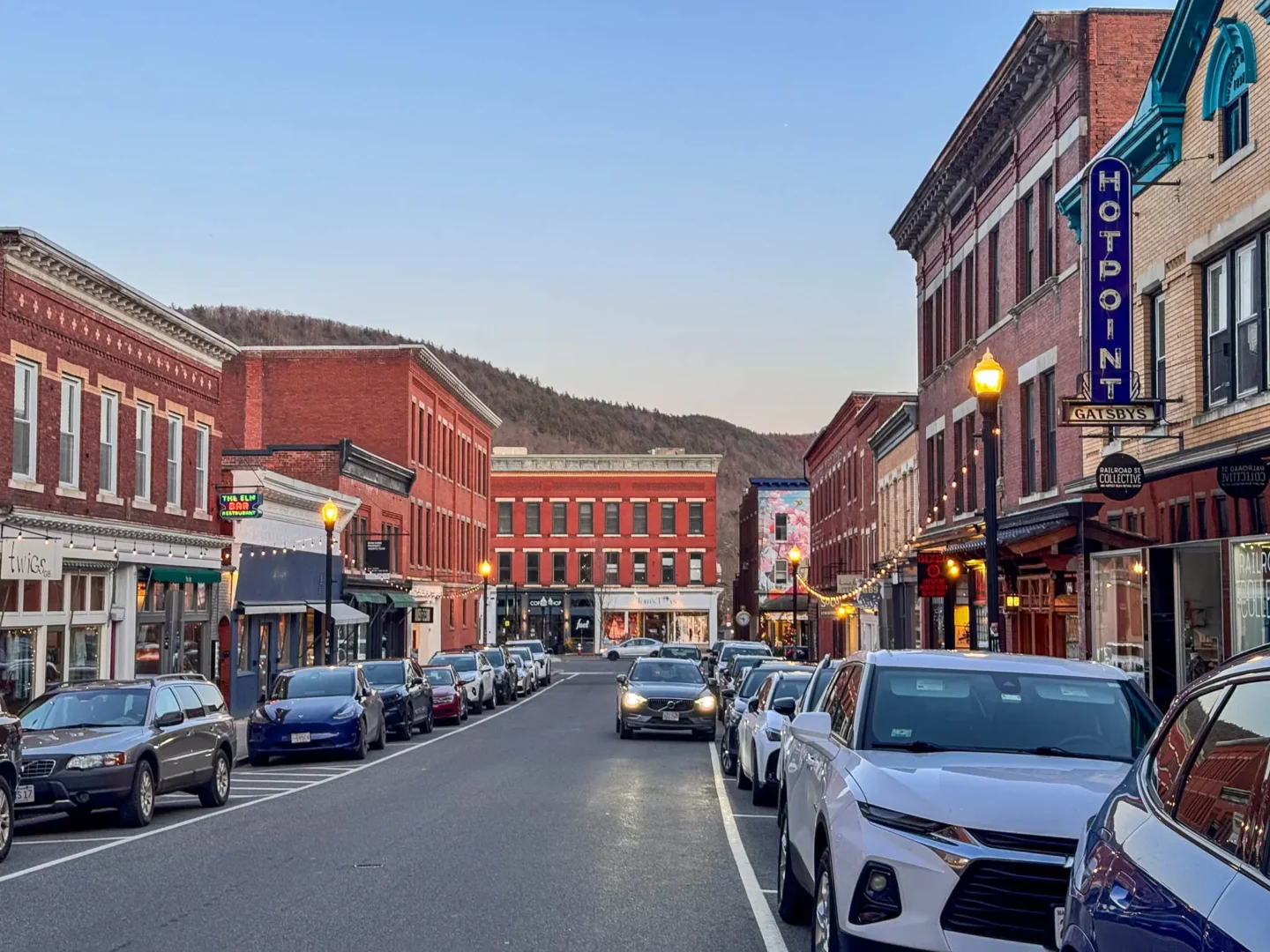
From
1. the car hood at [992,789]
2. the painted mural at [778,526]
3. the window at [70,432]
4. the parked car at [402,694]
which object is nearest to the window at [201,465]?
the window at [70,432]

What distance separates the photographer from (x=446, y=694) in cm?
3453

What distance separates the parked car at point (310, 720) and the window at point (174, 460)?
30.6 feet

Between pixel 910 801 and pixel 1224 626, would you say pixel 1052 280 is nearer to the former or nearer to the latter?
pixel 1224 626

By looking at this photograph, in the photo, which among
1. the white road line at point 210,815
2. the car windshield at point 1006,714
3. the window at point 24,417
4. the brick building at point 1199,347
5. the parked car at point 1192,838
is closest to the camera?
the parked car at point 1192,838

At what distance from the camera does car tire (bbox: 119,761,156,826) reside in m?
15.6

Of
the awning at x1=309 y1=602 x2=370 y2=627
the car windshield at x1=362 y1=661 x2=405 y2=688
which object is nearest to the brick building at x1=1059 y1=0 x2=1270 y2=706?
the car windshield at x1=362 y1=661 x2=405 y2=688

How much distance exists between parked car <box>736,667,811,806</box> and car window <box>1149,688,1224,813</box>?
10.5 metres

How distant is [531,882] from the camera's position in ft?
38.4

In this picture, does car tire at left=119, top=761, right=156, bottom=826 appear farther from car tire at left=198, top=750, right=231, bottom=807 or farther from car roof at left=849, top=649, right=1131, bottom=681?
car roof at left=849, top=649, right=1131, bottom=681

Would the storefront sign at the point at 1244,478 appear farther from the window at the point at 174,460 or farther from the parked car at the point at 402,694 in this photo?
the window at the point at 174,460

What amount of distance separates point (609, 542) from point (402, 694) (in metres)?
66.4

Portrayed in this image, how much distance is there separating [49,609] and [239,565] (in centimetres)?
1009

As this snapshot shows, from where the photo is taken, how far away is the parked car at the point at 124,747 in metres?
15.3

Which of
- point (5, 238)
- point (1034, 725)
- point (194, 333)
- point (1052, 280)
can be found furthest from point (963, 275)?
point (1034, 725)
